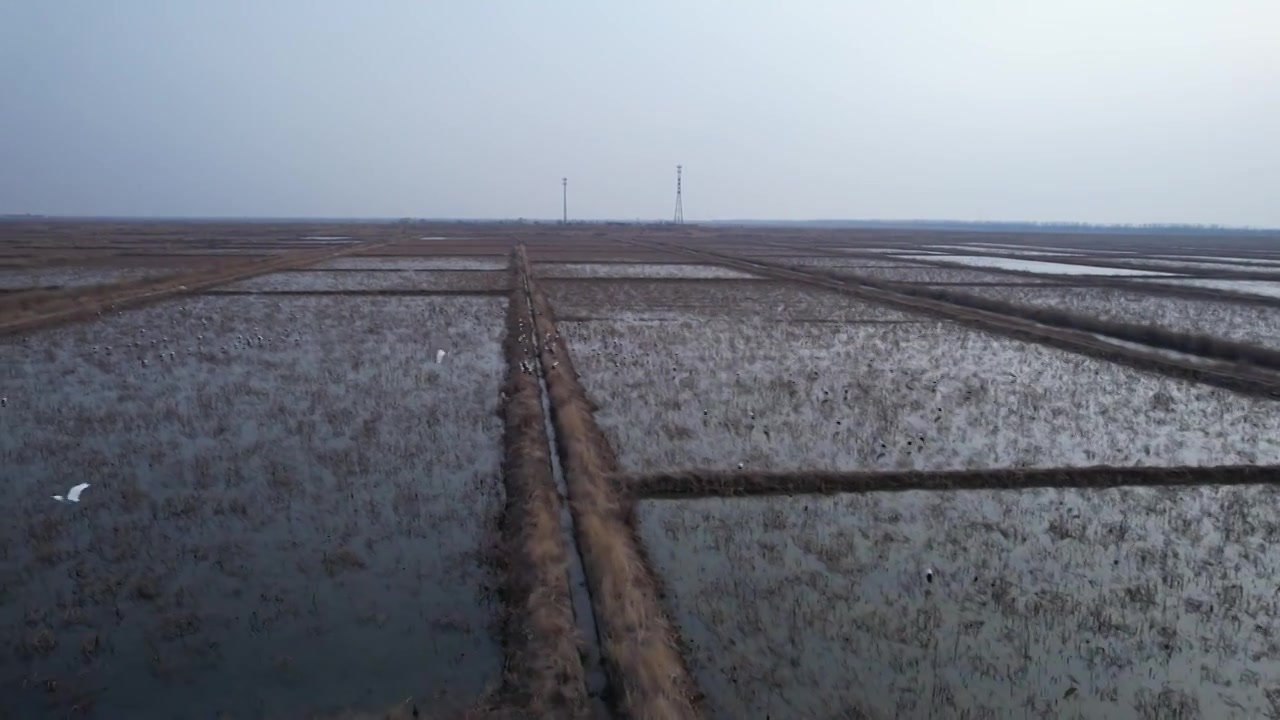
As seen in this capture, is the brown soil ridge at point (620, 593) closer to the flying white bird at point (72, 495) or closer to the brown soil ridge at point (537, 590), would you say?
the brown soil ridge at point (537, 590)

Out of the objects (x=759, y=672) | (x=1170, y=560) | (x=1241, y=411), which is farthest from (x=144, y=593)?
(x=1241, y=411)

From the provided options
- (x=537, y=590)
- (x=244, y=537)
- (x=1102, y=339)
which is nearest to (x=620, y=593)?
(x=537, y=590)

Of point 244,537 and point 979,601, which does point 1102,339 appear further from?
point 244,537

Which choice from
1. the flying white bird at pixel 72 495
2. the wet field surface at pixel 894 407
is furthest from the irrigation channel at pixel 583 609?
the flying white bird at pixel 72 495

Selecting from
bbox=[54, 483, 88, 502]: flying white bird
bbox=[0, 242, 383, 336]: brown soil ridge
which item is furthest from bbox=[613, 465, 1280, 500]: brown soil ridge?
bbox=[0, 242, 383, 336]: brown soil ridge

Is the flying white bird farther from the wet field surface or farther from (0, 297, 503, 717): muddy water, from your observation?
the wet field surface
